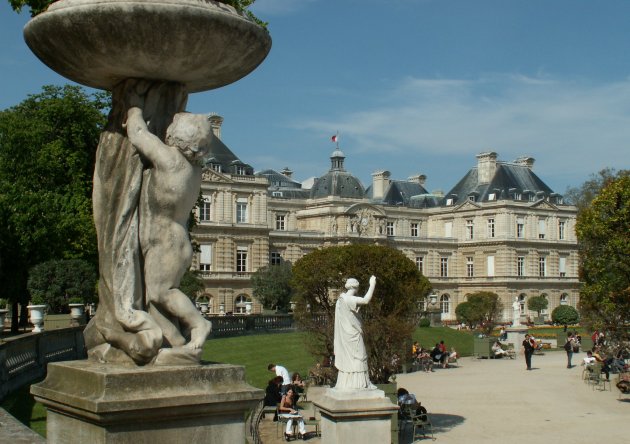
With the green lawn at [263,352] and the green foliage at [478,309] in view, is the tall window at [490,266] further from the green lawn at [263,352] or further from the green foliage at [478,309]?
the green lawn at [263,352]

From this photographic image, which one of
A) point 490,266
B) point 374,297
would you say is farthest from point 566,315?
point 374,297

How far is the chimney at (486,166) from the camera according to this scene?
7600cm

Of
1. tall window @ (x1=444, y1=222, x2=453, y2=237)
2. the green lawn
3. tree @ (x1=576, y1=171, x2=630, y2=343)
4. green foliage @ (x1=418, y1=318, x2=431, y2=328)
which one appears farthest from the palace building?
tree @ (x1=576, y1=171, x2=630, y2=343)

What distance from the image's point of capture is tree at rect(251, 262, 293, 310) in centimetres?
5438

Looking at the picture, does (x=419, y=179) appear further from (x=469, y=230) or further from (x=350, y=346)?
(x=350, y=346)

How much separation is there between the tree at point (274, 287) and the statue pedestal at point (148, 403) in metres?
49.8

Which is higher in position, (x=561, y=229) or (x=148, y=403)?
(x=561, y=229)

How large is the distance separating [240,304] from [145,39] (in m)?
55.7

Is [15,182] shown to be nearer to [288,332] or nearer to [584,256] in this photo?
[288,332]

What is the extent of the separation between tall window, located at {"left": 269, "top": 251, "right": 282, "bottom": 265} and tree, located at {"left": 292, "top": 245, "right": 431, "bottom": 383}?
41.2 meters

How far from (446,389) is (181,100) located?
1948 centimetres

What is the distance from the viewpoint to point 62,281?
25.8 m

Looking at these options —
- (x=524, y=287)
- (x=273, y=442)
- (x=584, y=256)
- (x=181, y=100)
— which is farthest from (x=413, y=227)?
(x=181, y=100)

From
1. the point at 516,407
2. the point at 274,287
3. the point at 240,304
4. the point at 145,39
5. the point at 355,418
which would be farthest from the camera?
the point at 240,304
